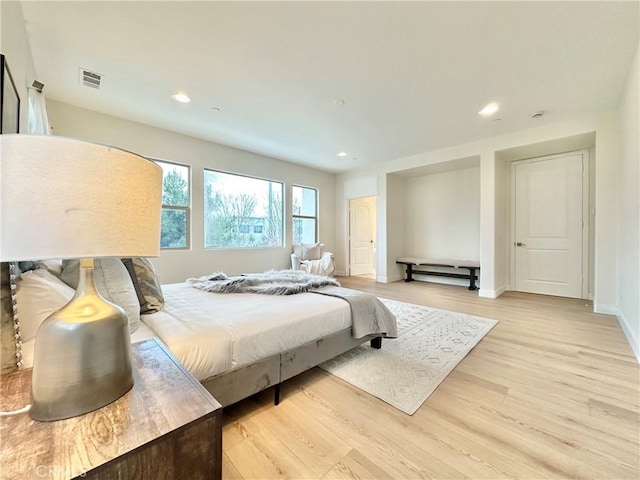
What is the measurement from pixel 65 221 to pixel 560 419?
2.35 m

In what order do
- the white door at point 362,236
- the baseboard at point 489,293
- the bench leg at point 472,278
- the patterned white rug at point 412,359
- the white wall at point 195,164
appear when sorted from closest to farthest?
1. the patterned white rug at point 412,359
2. the white wall at point 195,164
3. the baseboard at point 489,293
4. the bench leg at point 472,278
5. the white door at point 362,236

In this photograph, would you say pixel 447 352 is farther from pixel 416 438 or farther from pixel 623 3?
pixel 623 3

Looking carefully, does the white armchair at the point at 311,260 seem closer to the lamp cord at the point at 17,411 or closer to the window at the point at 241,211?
the window at the point at 241,211

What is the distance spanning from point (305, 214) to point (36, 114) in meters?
4.40

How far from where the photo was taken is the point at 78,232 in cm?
57

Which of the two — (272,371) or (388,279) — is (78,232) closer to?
(272,371)

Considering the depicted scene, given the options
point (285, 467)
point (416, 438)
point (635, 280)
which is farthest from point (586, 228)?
point (285, 467)

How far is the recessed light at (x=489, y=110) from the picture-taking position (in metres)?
3.11

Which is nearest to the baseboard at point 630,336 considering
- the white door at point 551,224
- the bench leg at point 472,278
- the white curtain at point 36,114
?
the white door at point 551,224

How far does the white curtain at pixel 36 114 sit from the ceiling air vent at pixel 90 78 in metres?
0.48

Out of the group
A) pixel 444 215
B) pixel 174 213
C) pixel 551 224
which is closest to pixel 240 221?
pixel 174 213

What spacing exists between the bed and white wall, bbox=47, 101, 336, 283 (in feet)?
7.33

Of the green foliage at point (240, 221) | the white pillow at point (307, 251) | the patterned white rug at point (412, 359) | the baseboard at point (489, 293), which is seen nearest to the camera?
the patterned white rug at point (412, 359)

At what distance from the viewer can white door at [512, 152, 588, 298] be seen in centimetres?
411
